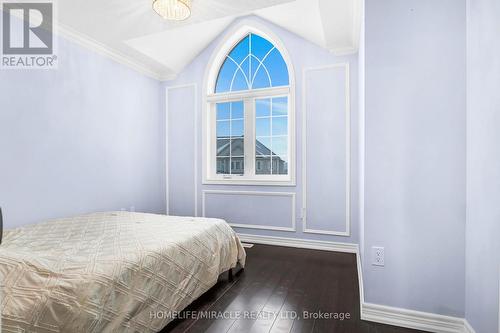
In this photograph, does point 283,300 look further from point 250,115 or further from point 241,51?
point 241,51

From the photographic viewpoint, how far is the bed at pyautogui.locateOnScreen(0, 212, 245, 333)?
1.21 meters

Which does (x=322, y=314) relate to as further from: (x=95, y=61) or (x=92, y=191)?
(x=95, y=61)

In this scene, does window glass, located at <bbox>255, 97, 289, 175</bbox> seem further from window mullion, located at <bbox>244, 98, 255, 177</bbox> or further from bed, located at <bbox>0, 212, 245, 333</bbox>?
bed, located at <bbox>0, 212, 245, 333</bbox>

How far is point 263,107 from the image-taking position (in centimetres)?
372

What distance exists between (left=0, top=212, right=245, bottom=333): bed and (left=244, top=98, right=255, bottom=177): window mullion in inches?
59.0

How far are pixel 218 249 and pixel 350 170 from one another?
1.81m

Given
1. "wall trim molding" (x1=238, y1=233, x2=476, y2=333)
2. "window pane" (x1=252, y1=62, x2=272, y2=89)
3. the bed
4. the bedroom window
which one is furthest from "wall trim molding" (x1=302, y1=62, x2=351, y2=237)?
"wall trim molding" (x1=238, y1=233, x2=476, y2=333)

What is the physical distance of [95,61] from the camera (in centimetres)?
314

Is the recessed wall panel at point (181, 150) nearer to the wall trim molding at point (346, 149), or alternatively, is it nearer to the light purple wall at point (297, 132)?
the light purple wall at point (297, 132)

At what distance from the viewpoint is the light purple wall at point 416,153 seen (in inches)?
64.9

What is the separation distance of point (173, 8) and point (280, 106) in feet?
5.88

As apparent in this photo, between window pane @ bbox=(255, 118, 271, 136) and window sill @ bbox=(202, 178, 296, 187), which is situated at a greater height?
window pane @ bbox=(255, 118, 271, 136)

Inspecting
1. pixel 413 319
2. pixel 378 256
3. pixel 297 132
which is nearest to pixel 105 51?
pixel 297 132

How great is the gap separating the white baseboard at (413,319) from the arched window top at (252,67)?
2.68 meters
